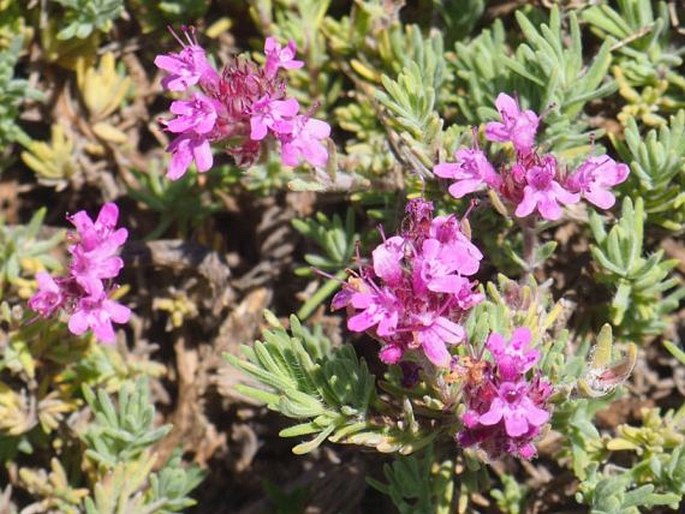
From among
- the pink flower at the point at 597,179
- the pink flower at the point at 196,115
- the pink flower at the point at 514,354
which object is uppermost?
the pink flower at the point at 196,115

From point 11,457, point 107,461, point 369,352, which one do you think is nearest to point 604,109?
point 369,352

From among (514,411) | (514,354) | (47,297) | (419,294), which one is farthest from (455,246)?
(47,297)

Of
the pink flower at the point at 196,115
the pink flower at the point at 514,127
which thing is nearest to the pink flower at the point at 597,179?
the pink flower at the point at 514,127

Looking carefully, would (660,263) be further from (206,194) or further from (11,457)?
(11,457)

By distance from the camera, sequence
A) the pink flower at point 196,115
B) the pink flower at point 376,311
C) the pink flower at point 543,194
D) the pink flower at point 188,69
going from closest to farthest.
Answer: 1. the pink flower at point 376,311
2. the pink flower at point 543,194
3. the pink flower at point 196,115
4. the pink flower at point 188,69

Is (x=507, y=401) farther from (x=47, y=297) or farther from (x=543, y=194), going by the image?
(x=47, y=297)

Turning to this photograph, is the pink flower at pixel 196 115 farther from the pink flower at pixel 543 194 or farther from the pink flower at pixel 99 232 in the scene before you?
the pink flower at pixel 543 194

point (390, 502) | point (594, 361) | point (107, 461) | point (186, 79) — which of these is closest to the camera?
point (594, 361)
